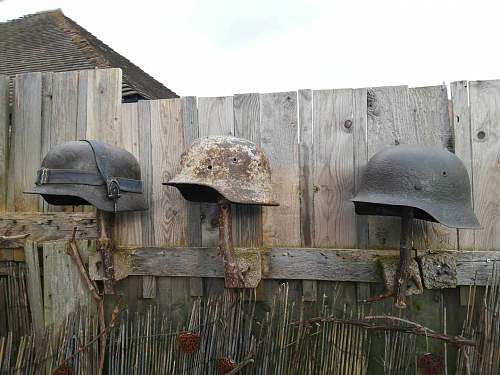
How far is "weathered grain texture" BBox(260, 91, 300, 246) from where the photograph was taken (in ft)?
7.86

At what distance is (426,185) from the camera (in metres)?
1.84

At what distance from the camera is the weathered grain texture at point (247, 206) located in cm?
244

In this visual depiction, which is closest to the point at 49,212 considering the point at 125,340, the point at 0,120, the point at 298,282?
the point at 0,120

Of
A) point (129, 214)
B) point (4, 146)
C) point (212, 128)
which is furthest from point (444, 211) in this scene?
point (4, 146)

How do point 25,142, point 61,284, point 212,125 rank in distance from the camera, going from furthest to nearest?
point 25,142
point 61,284
point 212,125

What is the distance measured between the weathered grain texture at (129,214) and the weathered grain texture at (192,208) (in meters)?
0.35

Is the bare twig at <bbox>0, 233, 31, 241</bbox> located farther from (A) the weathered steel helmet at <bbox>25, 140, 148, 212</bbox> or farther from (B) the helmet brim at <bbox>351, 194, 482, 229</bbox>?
(B) the helmet brim at <bbox>351, 194, 482, 229</bbox>

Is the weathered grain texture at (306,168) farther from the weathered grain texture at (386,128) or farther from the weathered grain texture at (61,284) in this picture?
the weathered grain texture at (61,284)

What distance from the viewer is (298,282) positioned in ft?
7.82

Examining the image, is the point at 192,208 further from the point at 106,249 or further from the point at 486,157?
the point at 486,157

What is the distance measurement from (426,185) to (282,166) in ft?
2.89

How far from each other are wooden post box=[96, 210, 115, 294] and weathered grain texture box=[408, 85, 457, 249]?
6.29ft

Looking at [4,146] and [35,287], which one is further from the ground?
[4,146]

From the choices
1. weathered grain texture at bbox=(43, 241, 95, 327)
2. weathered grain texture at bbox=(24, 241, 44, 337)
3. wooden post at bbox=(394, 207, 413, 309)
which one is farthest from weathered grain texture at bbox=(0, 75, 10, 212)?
wooden post at bbox=(394, 207, 413, 309)
